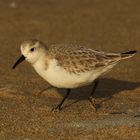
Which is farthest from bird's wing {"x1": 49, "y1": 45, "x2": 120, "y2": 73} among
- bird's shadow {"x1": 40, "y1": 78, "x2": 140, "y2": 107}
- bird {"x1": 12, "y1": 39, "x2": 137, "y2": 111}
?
bird's shadow {"x1": 40, "y1": 78, "x2": 140, "y2": 107}

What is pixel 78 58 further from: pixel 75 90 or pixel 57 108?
pixel 75 90

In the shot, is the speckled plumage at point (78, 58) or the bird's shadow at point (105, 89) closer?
the speckled plumage at point (78, 58)

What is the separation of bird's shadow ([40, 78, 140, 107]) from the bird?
801 mm

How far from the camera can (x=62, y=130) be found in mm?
6191

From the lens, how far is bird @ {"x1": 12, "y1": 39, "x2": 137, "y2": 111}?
687cm

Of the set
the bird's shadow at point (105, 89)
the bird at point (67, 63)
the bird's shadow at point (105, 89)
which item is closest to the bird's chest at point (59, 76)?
the bird at point (67, 63)

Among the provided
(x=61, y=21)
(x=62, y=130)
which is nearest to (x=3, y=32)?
(x=61, y=21)

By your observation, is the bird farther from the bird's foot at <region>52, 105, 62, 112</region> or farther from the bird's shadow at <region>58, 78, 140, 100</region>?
the bird's shadow at <region>58, 78, 140, 100</region>

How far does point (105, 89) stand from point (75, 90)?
1.64 feet

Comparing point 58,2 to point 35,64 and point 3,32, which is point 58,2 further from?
point 35,64

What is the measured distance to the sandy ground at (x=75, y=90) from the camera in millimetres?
6241

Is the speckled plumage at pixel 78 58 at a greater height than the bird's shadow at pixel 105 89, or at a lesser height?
greater

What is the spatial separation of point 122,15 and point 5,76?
237 inches

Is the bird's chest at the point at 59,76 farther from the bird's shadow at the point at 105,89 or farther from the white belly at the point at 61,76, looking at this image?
the bird's shadow at the point at 105,89
